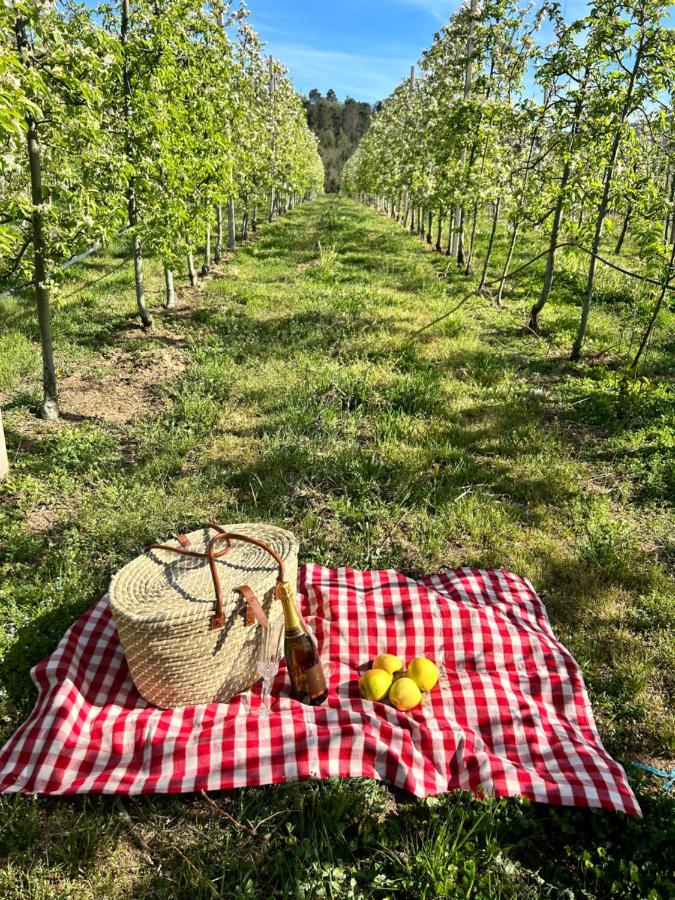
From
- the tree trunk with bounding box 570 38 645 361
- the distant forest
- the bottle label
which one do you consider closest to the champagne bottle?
the bottle label

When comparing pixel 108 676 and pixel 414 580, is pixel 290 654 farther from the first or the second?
pixel 414 580

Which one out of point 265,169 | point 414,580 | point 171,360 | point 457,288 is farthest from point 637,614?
point 265,169

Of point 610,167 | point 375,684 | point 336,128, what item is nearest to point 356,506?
point 375,684

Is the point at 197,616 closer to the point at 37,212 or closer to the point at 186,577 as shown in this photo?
the point at 186,577

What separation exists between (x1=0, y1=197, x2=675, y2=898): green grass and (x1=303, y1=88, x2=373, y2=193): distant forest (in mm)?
76555

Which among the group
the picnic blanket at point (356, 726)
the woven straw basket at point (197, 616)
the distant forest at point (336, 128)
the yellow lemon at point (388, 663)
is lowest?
the picnic blanket at point (356, 726)

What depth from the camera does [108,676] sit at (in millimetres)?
2896

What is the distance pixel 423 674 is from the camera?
2850 mm

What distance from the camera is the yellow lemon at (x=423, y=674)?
2.85m

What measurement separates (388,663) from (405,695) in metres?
0.21

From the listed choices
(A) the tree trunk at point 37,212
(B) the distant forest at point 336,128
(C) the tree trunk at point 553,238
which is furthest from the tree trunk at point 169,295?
(B) the distant forest at point 336,128

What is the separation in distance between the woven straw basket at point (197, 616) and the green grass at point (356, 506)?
0.52 meters

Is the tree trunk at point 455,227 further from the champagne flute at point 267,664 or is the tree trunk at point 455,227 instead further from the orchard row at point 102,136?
the champagne flute at point 267,664

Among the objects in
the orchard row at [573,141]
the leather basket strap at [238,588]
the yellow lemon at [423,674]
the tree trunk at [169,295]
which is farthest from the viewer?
the tree trunk at [169,295]
